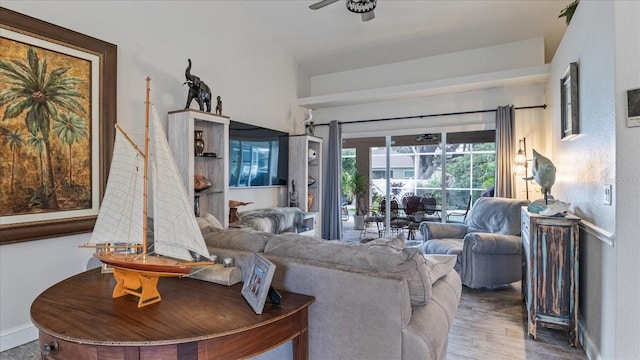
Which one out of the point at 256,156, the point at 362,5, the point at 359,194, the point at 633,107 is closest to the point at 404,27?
the point at 362,5

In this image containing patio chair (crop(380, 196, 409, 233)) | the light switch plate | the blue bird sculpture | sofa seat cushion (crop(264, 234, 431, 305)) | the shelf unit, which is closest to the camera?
sofa seat cushion (crop(264, 234, 431, 305))

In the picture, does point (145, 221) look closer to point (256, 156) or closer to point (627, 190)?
point (627, 190)

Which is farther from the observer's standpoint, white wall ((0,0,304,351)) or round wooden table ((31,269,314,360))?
white wall ((0,0,304,351))

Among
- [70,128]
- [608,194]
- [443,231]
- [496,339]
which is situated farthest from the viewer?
[443,231]

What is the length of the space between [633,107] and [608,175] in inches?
16.2

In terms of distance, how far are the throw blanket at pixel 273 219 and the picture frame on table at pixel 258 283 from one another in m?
2.58

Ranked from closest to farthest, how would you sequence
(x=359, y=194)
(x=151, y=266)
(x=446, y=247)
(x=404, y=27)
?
(x=151, y=266) → (x=446, y=247) → (x=404, y=27) → (x=359, y=194)

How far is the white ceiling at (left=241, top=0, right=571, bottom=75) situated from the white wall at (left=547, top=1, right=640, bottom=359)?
63.7 inches

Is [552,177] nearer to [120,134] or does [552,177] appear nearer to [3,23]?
[120,134]

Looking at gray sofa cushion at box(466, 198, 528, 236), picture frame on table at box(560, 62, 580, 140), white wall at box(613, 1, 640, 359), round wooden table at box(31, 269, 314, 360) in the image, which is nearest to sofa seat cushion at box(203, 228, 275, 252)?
round wooden table at box(31, 269, 314, 360)

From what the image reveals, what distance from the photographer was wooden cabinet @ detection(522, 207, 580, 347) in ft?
7.75

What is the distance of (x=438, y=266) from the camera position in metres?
1.81

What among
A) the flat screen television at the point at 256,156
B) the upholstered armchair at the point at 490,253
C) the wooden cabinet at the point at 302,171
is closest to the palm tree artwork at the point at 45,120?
the flat screen television at the point at 256,156

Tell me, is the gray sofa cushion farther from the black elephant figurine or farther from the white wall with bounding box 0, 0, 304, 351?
the black elephant figurine
